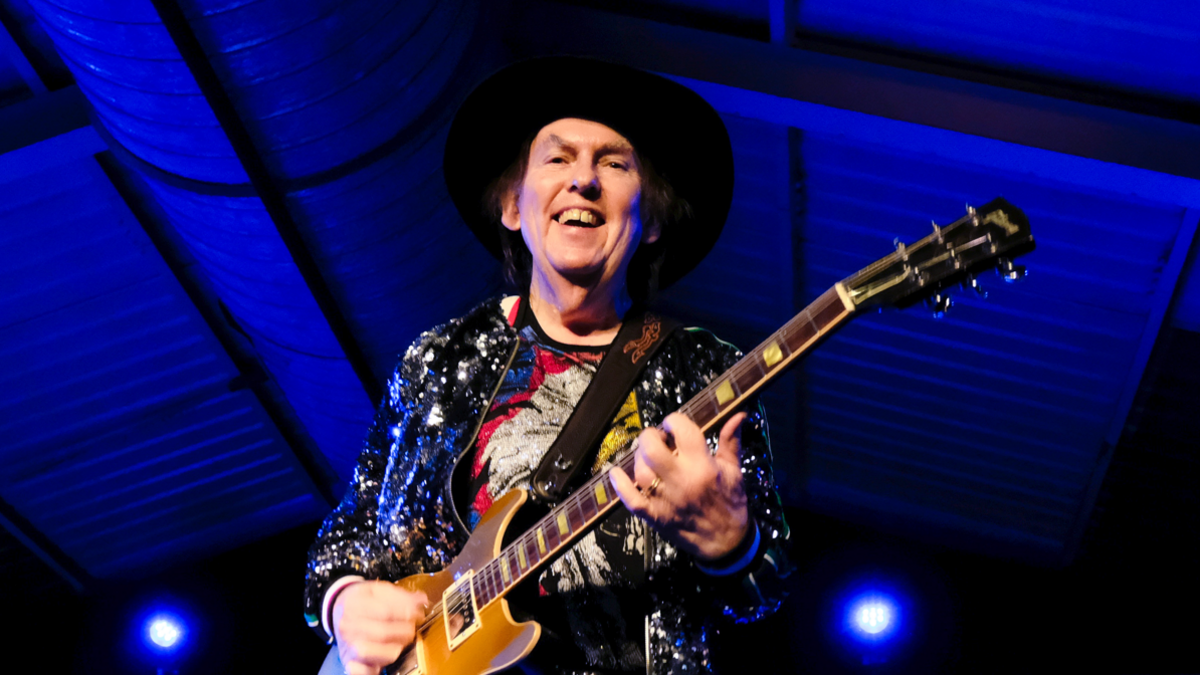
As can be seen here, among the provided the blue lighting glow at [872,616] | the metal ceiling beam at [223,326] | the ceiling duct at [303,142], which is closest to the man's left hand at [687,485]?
the ceiling duct at [303,142]

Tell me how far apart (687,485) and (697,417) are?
0.57ft

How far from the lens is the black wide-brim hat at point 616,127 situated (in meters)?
2.23

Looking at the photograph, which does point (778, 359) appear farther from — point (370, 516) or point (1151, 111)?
point (1151, 111)

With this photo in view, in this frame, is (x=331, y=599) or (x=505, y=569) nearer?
(x=505, y=569)

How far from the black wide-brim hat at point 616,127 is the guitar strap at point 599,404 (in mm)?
350

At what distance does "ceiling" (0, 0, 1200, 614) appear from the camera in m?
2.67

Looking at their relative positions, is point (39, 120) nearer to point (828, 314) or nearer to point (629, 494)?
point (629, 494)

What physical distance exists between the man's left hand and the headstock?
0.94 ft

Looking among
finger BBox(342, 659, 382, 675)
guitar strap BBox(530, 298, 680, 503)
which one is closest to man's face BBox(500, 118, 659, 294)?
guitar strap BBox(530, 298, 680, 503)

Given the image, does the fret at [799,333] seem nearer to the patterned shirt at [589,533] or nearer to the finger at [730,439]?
the finger at [730,439]

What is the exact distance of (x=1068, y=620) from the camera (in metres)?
4.23

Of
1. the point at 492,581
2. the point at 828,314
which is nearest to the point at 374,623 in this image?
the point at 492,581

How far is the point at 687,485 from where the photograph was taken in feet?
5.08

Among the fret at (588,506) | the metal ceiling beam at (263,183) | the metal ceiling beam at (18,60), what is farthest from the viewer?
the metal ceiling beam at (18,60)
